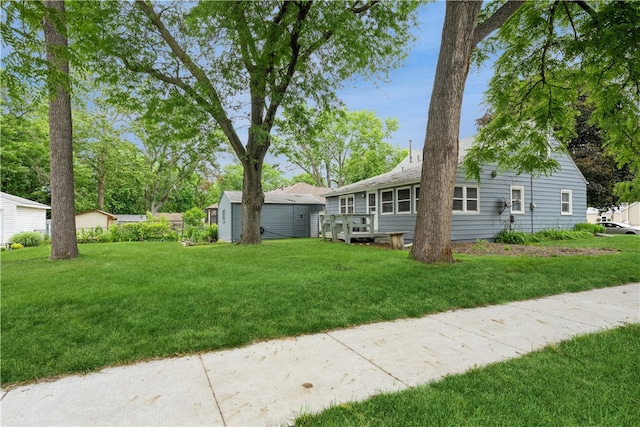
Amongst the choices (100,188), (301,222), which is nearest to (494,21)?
(301,222)

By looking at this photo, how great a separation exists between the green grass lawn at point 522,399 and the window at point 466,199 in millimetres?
10640

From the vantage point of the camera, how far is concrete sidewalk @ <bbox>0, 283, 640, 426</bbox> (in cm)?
204

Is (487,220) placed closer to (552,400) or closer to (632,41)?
(632,41)

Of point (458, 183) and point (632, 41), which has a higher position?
point (632, 41)

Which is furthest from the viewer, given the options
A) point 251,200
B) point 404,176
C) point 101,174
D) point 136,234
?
Answer: point 101,174

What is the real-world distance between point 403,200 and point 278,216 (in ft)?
28.3

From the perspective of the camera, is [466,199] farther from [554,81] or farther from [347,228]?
[554,81]

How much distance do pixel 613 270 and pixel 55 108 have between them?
12731 millimetres

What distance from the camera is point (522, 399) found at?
2.11m

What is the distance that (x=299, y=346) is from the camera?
311 cm

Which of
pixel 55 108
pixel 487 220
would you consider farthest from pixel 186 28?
pixel 487 220

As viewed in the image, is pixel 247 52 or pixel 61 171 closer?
pixel 61 171

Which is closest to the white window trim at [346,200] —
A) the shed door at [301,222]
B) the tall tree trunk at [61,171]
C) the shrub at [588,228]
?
the shed door at [301,222]

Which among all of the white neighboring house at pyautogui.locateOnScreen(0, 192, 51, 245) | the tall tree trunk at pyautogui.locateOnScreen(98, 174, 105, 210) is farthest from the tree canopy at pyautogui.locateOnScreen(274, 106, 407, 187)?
the white neighboring house at pyautogui.locateOnScreen(0, 192, 51, 245)
